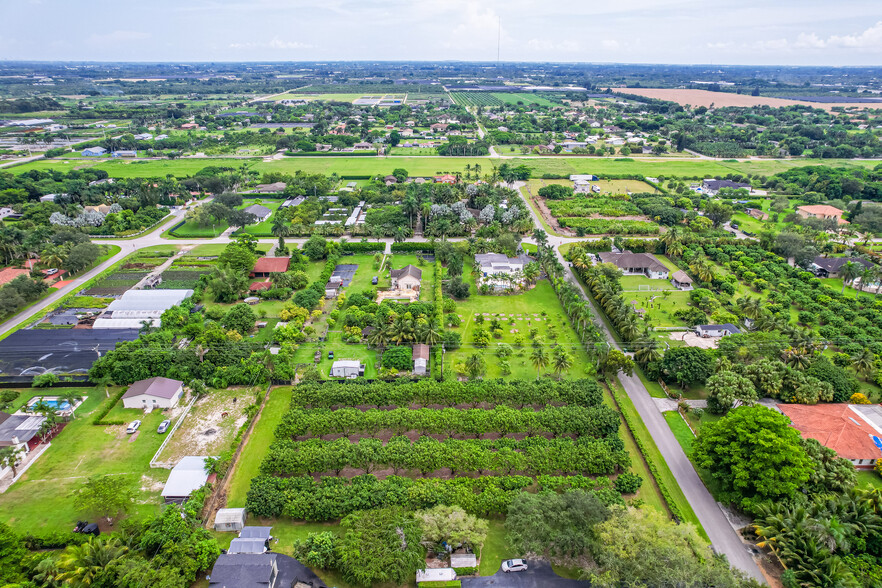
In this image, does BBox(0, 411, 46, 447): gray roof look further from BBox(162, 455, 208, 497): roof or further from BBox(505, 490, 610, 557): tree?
BBox(505, 490, 610, 557): tree

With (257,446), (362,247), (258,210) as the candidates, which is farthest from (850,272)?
(258,210)

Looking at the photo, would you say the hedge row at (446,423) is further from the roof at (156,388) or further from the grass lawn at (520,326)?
the roof at (156,388)

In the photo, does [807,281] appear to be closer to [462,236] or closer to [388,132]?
[462,236]

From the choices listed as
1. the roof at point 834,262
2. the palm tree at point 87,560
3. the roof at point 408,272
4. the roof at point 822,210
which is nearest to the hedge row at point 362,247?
the roof at point 408,272

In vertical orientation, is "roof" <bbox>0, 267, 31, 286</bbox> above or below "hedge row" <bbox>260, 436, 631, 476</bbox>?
above

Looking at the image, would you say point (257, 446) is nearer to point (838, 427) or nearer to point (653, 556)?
point (653, 556)

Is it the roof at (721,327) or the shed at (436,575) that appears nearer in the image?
Result: the shed at (436,575)

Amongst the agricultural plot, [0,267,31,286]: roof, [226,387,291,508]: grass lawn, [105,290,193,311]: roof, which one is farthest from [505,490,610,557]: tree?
[0,267,31,286]: roof
